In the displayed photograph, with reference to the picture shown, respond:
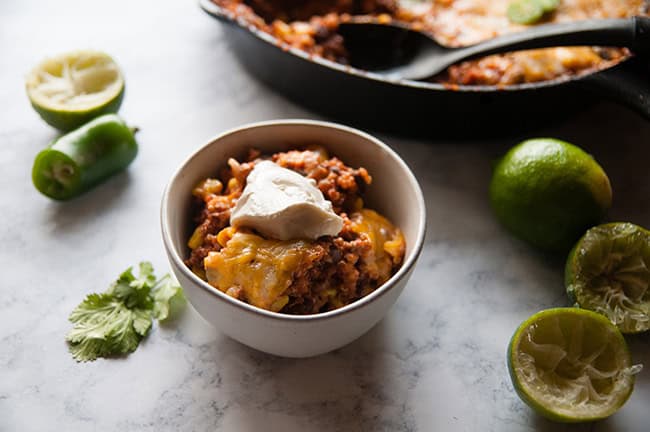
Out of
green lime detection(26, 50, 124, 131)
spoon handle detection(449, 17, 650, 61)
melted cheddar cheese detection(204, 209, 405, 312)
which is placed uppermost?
spoon handle detection(449, 17, 650, 61)

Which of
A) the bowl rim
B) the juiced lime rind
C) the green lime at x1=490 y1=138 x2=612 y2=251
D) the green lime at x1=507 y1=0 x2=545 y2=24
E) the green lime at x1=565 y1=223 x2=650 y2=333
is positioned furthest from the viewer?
the green lime at x1=507 y1=0 x2=545 y2=24

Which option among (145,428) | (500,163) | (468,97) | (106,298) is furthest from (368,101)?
(145,428)

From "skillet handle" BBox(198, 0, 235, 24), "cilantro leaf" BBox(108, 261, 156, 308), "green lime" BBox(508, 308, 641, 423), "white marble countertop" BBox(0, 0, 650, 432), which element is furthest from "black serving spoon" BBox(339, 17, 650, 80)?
"cilantro leaf" BBox(108, 261, 156, 308)

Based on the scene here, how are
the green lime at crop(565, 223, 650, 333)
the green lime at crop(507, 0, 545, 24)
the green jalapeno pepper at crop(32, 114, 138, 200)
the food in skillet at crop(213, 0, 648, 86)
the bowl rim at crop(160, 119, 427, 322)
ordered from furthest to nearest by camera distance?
1. the green lime at crop(507, 0, 545, 24)
2. the food in skillet at crop(213, 0, 648, 86)
3. the green jalapeno pepper at crop(32, 114, 138, 200)
4. the green lime at crop(565, 223, 650, 333)
5. the bowl rim at crop(160, 119, 427, 322)

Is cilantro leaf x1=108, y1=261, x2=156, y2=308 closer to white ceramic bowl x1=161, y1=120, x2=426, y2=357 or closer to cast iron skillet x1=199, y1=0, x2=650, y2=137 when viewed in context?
white ceramic bowl x1=161, y1=120, x2=426, y2=357

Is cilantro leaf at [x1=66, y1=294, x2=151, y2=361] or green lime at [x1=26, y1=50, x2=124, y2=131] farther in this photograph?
green lime at [x1=26, y1=50, x2=124, y2=131]

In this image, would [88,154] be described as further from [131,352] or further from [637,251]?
[637,251]
